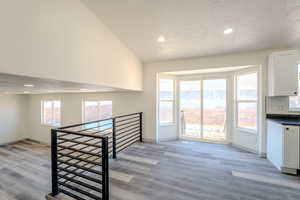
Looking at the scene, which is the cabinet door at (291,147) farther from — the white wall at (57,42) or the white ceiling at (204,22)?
the white wall at (57,42)

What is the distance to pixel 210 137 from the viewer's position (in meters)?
4.21

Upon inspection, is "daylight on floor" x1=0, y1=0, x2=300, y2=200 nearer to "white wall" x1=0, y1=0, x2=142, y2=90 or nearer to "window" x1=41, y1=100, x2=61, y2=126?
"white wall" x1=0, y1=0, x2=142, y2=90

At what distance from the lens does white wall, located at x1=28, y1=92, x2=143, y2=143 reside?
4.50m

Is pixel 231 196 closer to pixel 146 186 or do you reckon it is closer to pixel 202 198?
pixel 202 198

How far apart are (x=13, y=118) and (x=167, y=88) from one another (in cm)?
768

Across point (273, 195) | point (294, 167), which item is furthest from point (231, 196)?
point (294, 167)

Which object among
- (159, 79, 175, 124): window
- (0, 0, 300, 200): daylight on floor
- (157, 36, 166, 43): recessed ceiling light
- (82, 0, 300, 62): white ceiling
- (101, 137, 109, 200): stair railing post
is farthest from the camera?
(159, 79, 175, 124): window

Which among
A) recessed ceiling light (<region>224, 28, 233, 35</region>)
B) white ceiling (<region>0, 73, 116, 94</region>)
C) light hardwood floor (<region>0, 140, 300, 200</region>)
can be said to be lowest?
light hardwood floor (<region>0, 140, 300, 200</region>)

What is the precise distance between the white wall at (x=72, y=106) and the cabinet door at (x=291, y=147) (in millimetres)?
3540

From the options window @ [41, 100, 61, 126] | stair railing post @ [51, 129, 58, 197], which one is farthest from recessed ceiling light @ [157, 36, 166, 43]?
window @ [41, 100, 61, 126]

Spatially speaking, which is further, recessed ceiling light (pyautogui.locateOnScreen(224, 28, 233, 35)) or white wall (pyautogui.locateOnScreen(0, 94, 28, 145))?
white wall (pyautogui.locateOnScreen(0, 94, 28, 145))

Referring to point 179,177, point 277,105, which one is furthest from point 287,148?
point 179,177

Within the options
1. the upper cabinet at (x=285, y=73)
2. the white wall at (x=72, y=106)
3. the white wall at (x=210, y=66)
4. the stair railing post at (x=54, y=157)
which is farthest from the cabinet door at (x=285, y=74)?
the stair railing post at (x=54, y=157)

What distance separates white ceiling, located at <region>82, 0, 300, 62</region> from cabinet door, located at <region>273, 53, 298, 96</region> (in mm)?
412
